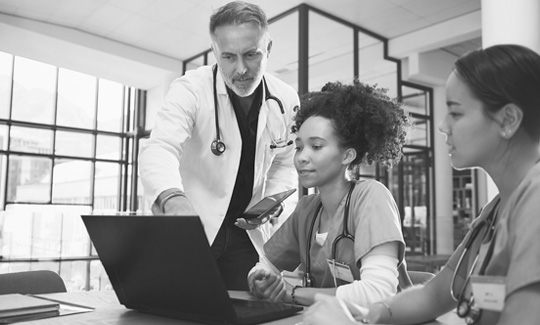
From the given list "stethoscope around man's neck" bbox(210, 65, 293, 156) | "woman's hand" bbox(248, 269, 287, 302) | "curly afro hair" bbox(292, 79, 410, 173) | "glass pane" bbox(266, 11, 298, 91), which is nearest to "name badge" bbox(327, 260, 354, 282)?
"woman's hand" bbox(248, 269, 287, 302)

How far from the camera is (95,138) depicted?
27.2 ft

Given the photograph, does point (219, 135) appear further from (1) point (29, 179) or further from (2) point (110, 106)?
(2) point (110, 106)

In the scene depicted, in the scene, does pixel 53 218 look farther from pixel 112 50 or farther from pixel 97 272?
pixel 112 50

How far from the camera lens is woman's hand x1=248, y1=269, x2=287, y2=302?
1265 millimetres

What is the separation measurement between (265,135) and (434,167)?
573 centimetres

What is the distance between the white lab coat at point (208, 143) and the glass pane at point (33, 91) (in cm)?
671

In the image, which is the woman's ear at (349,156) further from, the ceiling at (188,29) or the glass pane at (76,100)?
the glass pane at (76,100)

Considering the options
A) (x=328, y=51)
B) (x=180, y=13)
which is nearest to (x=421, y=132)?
(x=328, y=51)

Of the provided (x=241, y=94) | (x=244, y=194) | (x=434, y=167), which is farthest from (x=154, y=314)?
(x=434, y=167)

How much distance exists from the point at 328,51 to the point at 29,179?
5.03 metres

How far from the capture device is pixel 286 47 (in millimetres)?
5832

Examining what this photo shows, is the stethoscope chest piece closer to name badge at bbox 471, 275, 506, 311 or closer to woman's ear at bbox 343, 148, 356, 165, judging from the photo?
woman's ear at bbox 343, 148, 356, 165

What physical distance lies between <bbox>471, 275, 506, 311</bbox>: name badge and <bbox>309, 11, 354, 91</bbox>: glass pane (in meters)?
4.89

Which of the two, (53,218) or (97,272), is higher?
(53,218)
